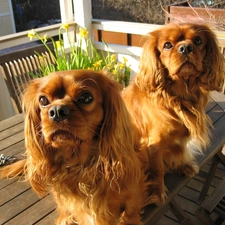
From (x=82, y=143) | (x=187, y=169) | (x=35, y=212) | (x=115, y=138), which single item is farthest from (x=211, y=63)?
(x=35, y=212)

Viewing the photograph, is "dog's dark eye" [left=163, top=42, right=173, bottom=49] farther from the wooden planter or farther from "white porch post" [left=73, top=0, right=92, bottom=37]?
"white porch post" [left=73, top=0, right=92, bottom=37]

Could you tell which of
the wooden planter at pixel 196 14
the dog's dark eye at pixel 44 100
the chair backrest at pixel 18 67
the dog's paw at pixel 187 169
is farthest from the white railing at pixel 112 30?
the dog's dark eye at pixel 44 100

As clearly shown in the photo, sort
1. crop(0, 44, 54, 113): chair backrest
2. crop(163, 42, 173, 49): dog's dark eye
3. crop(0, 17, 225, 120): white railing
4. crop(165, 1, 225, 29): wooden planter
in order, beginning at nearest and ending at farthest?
crop(163, 42, 173, 49): dog's dark eye
crop(0, 44, 54, 113): chair backrest
crop(165, 1, 225, 29): wooden planter
crop(0, 17, 225, 120): white railing

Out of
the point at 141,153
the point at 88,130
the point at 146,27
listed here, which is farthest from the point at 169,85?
the point at 146,27

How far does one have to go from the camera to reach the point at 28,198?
168 centimetres

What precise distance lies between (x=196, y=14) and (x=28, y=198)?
9.65ft

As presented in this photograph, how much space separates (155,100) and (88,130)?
0.59 meters

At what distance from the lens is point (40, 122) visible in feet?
4.35

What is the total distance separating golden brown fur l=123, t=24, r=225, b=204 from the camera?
1616 millimetres

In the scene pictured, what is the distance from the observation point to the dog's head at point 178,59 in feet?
5.17

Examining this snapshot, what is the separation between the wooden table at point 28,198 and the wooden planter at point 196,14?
159 cm

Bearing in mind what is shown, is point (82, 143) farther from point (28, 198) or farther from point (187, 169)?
point (187, 169)

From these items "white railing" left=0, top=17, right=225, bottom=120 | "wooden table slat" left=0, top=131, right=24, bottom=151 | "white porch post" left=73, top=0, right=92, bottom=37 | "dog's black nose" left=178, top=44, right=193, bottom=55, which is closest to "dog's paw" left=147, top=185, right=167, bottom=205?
"dog's black nose" left=178, top=44, right=193, bottom=55

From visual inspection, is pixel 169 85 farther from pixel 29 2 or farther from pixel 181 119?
pixel 29 2
